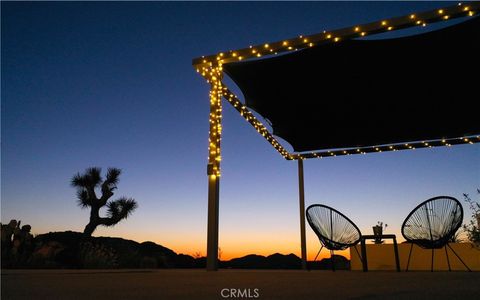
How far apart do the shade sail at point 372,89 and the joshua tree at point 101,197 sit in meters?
6.12

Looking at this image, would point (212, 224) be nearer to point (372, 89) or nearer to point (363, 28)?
point (363, 28)

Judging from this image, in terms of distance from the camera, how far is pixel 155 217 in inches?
461

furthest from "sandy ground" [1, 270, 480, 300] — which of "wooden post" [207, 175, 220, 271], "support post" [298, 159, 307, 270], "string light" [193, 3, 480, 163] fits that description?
"support post" [298, 159, 307, 270]

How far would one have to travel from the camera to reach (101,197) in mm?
10625

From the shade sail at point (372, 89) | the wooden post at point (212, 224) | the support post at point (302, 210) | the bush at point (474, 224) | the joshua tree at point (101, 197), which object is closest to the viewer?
the wooden post at point (212, 224)

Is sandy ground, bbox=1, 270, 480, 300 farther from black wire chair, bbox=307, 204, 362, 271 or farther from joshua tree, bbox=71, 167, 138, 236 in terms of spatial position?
joshua tree, bbox=71, 167, 138, 236

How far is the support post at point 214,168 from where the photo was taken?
3.96m

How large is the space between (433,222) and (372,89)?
2.22m

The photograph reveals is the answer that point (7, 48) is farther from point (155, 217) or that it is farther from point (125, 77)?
point (155, 217)

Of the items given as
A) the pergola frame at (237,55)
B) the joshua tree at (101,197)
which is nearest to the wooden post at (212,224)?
the pergola frame at (237,55)

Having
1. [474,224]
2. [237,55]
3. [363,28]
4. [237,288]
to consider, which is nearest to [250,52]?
[237,55]

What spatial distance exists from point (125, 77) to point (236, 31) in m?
2.98

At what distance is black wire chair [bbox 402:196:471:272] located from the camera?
15.6 ft

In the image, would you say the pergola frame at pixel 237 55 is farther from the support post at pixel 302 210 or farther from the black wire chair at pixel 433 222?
the support post at pixel 302 210
